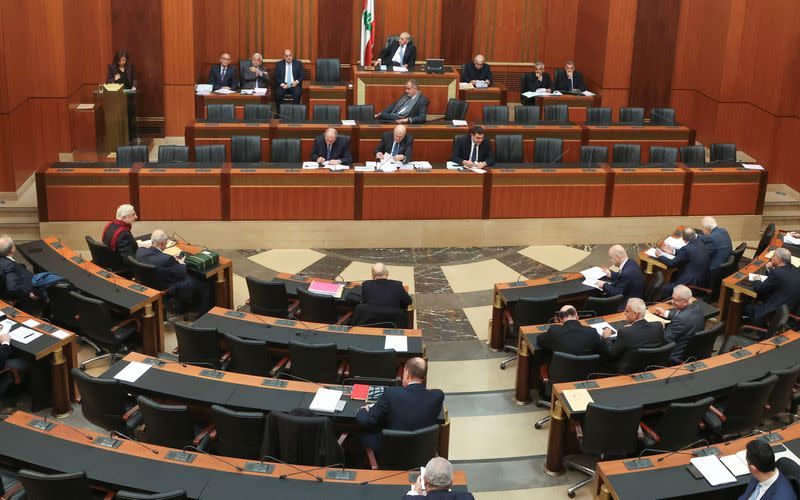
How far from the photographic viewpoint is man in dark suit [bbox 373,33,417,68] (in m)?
15.9

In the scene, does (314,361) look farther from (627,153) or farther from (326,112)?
(627,153)

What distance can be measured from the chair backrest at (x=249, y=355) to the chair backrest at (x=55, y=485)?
7.02 ft

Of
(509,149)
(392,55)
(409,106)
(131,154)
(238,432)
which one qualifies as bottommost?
(238,432)

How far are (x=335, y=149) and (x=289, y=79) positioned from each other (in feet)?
12.6

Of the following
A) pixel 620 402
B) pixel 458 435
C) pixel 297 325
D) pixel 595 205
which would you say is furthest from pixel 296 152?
pixel 620 402

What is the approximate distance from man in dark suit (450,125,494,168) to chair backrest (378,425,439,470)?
6.50m

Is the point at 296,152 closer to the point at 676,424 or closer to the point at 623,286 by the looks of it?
the point at 623,286

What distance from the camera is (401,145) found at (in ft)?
41.1

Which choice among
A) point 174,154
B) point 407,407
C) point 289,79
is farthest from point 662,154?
point 407,407

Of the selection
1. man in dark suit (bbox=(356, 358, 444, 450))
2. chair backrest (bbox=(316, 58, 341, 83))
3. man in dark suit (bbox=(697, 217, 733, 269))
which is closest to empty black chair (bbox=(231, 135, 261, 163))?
chair backrest (bbox=(316, 58, 341, 83))

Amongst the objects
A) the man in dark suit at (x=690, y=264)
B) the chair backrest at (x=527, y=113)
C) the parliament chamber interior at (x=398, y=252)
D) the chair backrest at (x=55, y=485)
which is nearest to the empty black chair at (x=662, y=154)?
the parliament chamber interior at (x=398, y=252)

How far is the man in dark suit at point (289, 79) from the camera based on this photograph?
15672mm

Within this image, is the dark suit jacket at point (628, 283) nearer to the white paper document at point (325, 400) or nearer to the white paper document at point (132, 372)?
the white paper document at point (325, 400)

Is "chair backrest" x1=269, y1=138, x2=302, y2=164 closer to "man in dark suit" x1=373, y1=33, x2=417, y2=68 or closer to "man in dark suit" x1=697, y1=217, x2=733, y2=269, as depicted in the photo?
"man in dark suit" x1=373, y1=33, x2=417, y2=68
